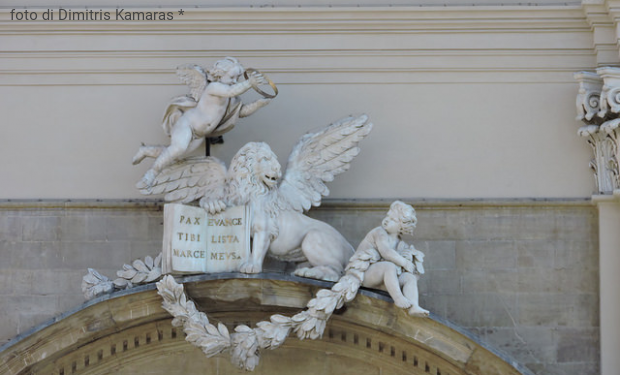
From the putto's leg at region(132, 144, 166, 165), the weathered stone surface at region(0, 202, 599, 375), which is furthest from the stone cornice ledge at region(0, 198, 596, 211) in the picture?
the putto's leg at region(132, 144, 166, 165)

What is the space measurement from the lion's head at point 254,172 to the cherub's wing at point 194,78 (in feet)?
2.13

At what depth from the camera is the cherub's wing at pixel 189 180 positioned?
13.9 metres

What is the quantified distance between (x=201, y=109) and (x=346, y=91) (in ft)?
4.15

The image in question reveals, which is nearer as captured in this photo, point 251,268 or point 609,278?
point 251,268

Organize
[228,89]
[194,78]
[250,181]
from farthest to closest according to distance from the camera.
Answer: [194,78] < [228,89] < [250,181]

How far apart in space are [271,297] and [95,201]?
1.77 meters

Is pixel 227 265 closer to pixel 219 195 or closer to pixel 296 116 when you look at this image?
pixel 219 195

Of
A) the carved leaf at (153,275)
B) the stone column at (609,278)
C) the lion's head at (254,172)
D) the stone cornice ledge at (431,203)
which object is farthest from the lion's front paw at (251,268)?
the stone column at (609,278)

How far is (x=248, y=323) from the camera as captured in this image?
14.0 meters

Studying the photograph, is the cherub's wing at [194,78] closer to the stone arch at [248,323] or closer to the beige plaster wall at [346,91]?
the beige plaster wall at [346,91]

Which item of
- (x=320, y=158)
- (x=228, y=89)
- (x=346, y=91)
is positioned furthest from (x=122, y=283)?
(x=346, y=91)

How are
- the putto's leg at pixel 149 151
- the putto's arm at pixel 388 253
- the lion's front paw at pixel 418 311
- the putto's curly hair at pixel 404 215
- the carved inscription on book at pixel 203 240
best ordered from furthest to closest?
the putto's leg at pixel 149 151, the carved inscription on book at pixel 203 240, the putto's curly hair at pixel 404 215, the putto's arm at pixel 388 253, the lion's front paw at pixel 418 311

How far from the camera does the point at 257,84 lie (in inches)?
543

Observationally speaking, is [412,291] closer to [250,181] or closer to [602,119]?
[250,181]
